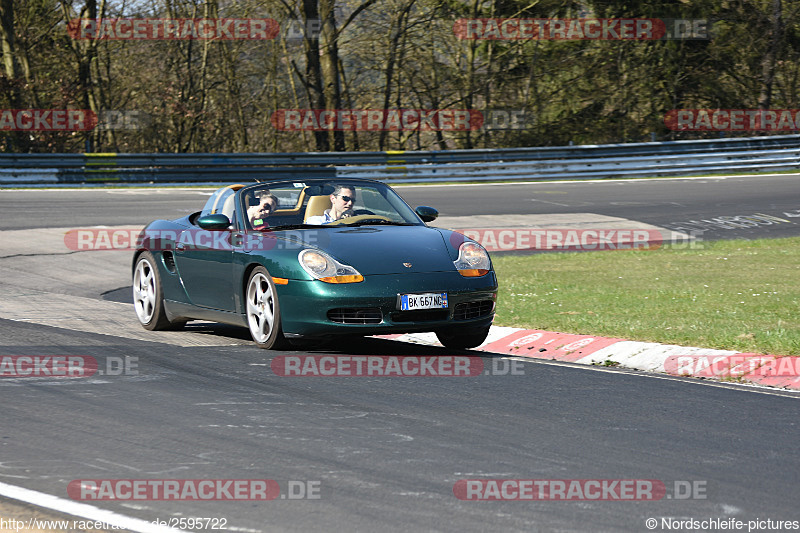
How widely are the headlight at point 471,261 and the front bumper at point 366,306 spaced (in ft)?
0.63

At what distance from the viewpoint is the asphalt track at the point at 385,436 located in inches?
171

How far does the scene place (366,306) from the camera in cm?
812

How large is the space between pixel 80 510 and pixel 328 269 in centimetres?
408

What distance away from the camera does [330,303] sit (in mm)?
8109

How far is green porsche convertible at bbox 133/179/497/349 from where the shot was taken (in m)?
8.18

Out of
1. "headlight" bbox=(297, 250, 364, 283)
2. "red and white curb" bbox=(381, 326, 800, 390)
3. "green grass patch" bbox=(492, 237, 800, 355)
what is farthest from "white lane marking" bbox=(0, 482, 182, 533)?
"green grass patch" bbox=(492, 237, 800, 355)

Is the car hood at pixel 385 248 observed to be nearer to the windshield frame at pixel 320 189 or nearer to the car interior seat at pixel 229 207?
the windshield frame at pixel 320 189

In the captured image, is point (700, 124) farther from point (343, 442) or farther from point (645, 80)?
point (343, 442)

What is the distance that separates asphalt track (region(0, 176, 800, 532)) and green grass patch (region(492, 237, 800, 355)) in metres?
1.37

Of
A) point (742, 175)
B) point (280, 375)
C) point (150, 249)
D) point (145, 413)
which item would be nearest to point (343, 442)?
point (145, 413)

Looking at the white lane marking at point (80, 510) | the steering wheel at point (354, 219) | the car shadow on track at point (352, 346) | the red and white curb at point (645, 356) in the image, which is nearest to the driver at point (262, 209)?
the steering wheel at point (354, 219)

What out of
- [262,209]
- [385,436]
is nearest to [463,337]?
[262,209]

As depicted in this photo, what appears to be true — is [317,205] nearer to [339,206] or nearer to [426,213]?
[339,206]

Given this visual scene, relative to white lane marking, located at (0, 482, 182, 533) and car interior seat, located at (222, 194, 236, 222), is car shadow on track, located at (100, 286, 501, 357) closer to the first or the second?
car interior seat, located at (222, 194, 236, 222)
